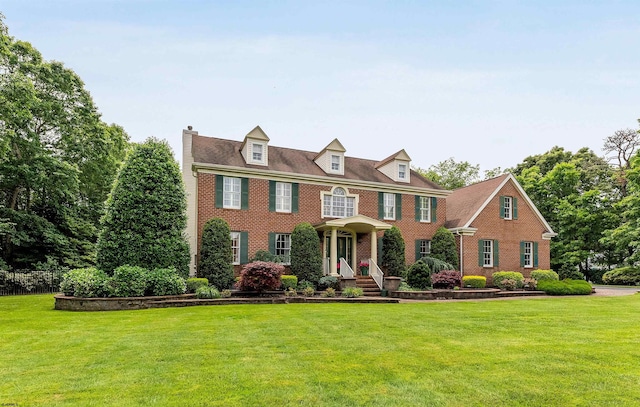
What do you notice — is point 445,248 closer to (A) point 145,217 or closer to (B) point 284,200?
(B) point 284,200

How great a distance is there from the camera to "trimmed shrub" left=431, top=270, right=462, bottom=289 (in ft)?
61.8

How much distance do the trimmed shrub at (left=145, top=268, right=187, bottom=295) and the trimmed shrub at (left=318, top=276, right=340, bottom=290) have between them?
6364 millimetres

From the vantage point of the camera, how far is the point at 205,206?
61.5 feet

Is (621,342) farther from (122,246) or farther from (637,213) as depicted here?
(637,213)

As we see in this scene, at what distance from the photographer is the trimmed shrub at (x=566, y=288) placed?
19.8m

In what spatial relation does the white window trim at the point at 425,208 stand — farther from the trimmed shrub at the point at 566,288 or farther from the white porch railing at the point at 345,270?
the trimmed shrub at the point at 566,288

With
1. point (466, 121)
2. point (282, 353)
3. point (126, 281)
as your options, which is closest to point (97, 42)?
point (126, 281)

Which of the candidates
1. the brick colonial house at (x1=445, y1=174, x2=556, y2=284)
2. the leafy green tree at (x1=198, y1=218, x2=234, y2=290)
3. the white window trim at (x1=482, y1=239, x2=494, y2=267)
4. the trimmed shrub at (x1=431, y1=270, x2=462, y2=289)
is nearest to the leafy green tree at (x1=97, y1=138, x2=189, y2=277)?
the leafy green tree at (x1=198, y1=218, x2=234, y2=290)

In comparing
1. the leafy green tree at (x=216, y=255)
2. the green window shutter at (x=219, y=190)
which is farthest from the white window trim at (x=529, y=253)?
the green window shutter at (x=219, y=190)

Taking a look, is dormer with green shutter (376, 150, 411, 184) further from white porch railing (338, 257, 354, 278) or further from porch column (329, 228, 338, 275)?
white porch railing (338, 257, 354, 278)

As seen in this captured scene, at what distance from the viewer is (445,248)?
22.6m

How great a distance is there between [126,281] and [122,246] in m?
→ 1.58

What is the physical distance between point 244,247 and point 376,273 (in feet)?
21.1

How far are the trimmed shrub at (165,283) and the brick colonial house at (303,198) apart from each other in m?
3.92
